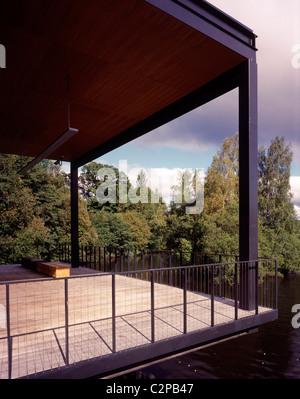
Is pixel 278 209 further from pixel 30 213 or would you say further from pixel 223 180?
pixel 30 213

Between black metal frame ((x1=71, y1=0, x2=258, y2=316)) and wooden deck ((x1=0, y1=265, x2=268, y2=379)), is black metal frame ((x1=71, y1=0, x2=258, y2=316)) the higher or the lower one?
the higher one

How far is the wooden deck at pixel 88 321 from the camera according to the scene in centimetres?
292

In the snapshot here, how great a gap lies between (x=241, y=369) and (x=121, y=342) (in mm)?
8724

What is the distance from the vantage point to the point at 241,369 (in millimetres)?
9984

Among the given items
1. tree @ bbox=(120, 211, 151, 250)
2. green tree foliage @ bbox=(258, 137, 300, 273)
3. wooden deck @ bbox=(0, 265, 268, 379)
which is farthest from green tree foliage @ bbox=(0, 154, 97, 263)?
green tree foliage @ bbox=(258, 137, 300, 273)

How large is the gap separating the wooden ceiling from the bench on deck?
3620mm

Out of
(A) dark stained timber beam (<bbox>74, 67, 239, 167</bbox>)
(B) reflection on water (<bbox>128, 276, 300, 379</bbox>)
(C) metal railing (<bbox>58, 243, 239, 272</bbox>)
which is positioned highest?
(A) dark stained timber beam (<bbox>74, 67, 239, 167</bbox>)

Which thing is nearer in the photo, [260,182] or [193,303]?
[193,303]

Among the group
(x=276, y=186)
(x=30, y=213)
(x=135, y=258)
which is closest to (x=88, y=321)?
(x=135, y=258)

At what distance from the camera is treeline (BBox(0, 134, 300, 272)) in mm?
16609

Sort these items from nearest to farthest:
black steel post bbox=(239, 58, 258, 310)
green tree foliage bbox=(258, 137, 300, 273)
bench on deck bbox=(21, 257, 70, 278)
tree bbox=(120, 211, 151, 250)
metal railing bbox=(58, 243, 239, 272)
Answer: black steel post bbox=(239, 58, 258, 310) < metal railing bbox=(58, 243, 239, 272) < bench on deck bbox=(21, 257, 70, 278) < green tree foliage bbox=(258, 137, 300, 273) < tree bbox=(120, 211, 151, 250)

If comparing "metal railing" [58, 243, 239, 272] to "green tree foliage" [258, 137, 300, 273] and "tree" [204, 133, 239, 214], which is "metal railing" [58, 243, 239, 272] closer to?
"green tree foliage" [258, 137, 300, 273]
